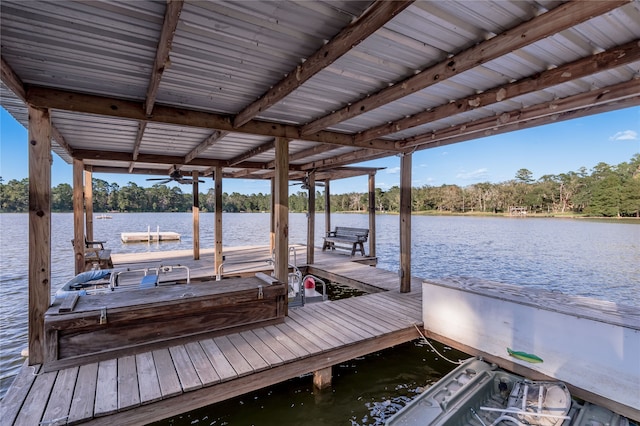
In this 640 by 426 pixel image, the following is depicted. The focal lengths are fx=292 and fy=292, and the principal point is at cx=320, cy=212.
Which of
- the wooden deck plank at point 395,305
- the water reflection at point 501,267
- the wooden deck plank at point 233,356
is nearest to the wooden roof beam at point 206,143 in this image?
the wooden deck plank at point 233,356

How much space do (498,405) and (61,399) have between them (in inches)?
139

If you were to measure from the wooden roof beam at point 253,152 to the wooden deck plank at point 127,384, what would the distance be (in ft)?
10.3

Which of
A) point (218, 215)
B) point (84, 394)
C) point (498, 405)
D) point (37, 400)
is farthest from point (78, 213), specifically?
point (498, 405)

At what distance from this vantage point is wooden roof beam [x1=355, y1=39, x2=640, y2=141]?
196cm

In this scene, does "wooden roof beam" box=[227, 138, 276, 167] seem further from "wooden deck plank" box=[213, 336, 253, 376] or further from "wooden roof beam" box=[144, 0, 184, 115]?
"wooden deck plank" box=[213, 336, 253, 376]

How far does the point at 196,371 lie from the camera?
2.59m

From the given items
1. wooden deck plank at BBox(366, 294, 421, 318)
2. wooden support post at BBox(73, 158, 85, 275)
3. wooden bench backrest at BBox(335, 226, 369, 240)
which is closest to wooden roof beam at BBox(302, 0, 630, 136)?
wooden deck plank at BBox(366, 294, 421, 318)

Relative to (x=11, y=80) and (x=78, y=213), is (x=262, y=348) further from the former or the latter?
(x=78, y=213)

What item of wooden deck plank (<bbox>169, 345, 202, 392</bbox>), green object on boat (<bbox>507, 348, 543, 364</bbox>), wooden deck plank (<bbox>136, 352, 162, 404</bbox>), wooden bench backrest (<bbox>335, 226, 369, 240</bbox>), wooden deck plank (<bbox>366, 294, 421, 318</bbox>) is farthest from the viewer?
wooden bench backrest (<bbox>335, 226, 369, 240</bbox>)

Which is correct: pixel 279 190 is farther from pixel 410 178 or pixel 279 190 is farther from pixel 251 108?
pixel 410 178

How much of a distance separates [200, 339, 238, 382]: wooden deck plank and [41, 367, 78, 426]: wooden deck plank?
1.03 meters

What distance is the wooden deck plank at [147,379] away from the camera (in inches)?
88.1

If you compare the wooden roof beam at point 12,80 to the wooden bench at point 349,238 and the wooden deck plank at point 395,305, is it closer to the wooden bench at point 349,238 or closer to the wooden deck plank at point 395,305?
the wooden deck plank at point 395,305

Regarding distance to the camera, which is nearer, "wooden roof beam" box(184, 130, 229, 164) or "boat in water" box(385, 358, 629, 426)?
"boat in water" box(385, 358, 629, 426)
